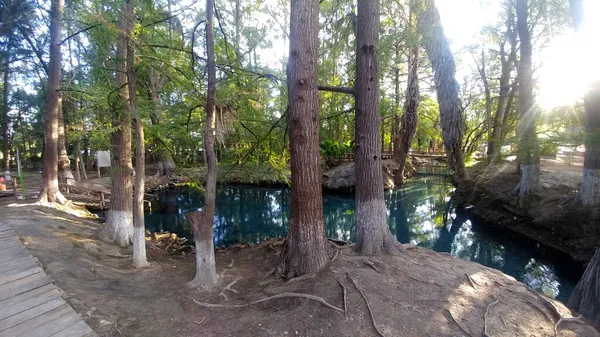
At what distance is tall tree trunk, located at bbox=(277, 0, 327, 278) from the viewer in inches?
173

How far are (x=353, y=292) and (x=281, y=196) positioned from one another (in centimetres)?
1795

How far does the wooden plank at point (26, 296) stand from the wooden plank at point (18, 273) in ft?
1.75

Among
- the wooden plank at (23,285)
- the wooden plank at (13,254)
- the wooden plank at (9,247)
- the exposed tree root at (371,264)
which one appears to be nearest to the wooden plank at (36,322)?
the wooden plank at (23,285)

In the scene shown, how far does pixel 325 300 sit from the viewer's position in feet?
13.1

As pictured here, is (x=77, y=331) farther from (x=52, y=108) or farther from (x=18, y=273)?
(x=52, y=108)

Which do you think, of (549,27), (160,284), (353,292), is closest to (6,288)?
(160,284)

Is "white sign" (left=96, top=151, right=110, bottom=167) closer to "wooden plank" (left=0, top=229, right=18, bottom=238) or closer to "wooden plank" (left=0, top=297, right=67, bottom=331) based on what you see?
"wooden plank" (left=0, top=229, right=18, bottom=238)

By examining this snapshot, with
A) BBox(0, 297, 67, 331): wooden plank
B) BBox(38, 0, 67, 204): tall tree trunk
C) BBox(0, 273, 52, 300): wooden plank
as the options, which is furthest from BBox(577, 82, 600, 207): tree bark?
BBox(38, 0, 67, 204): tall tree trunk

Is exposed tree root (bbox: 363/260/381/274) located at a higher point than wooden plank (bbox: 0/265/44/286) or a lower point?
lower

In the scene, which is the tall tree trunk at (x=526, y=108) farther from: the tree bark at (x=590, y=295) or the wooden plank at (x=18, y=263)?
the wooden plank at (x=18, y=263)

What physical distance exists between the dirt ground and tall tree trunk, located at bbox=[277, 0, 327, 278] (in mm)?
402

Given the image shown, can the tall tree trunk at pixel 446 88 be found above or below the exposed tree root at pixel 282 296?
above

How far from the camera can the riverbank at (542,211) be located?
8.71 m

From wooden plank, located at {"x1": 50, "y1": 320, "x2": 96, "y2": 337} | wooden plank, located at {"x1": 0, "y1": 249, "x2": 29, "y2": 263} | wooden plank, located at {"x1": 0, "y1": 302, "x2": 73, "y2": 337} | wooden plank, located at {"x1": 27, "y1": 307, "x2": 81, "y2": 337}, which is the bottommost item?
wooden plank, located at {"x1": 50, "y1": 320, "x2": 96, "y2": 337}
